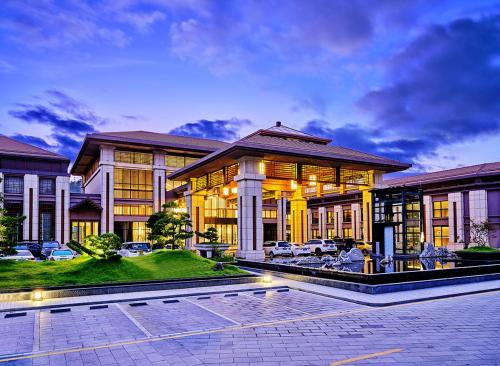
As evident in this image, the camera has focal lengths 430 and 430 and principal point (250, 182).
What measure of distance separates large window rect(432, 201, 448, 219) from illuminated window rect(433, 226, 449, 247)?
4.68 feet

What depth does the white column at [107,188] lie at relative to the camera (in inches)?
2074

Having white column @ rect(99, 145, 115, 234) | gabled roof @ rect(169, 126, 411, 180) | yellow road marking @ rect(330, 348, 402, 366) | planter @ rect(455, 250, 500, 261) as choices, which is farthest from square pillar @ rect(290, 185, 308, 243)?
yellow road marking @ rect(330, 348, 402, 366)

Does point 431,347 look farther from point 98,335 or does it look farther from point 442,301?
point 98,335

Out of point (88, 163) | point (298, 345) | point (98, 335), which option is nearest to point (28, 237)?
point (88, 163)

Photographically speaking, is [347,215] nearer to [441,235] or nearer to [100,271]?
[441,235]

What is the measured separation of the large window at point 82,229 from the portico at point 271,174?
696 inches

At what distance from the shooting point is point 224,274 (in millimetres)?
20703

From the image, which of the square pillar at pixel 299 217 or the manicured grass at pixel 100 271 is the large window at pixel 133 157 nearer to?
the square pillar at pixel 299 217

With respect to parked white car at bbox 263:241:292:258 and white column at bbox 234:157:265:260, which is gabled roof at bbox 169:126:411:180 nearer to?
white column at bbox 234:157:265:260

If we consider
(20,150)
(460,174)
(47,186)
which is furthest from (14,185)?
(460,174)

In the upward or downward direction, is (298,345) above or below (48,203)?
below

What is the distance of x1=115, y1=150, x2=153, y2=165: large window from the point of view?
54.6 m

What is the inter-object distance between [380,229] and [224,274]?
1595 centimetres

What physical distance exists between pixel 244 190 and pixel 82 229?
98.2 ft
